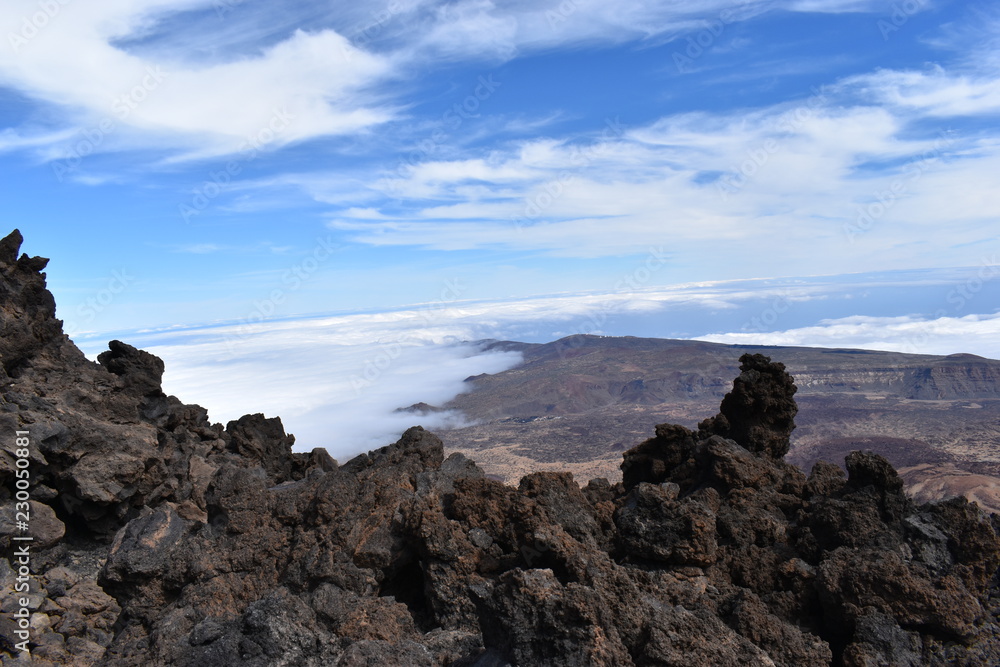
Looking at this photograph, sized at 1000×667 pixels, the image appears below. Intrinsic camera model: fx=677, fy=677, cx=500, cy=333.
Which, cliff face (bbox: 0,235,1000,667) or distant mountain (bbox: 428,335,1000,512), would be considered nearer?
cliff face (bbox: 0,235,1000,667)

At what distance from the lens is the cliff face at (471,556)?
790cm

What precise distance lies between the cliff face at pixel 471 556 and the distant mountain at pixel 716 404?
38912 mm

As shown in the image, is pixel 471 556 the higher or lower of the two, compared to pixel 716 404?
higher

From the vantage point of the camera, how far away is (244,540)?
1106cm

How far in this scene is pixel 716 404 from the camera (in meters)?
127

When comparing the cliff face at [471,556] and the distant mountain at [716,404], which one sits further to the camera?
the distant mountain at [716,404]

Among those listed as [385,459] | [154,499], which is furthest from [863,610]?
[154,499]

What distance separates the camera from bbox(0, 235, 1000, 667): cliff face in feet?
25.9

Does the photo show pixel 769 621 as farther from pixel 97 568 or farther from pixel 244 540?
pixel 97 568

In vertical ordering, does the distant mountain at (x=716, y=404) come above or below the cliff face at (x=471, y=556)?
below

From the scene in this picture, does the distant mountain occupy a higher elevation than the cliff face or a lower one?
lower

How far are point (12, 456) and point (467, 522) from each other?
768cm

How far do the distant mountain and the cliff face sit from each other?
38912 millimetres

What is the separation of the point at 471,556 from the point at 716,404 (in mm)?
124492
